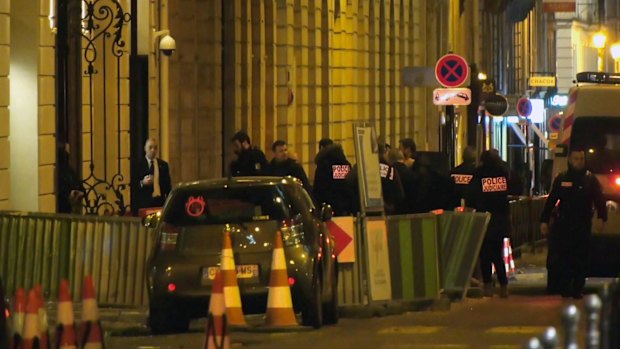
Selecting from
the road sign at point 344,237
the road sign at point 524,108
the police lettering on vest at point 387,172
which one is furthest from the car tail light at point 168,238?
the road sign at point 524,108

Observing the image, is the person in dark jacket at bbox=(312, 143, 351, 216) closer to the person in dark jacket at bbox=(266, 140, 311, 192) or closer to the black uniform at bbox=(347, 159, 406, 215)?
the person in dark jacket at bbox=(266, 140, 311, 192)

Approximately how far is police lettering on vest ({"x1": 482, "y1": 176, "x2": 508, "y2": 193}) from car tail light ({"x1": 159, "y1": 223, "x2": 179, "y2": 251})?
5889mm

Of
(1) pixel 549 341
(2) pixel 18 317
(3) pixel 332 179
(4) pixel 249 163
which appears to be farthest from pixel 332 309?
(1) pixel 549 341

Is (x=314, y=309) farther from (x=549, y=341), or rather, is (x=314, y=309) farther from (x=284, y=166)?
(x=549, y=341)

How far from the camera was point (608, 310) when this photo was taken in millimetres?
8117

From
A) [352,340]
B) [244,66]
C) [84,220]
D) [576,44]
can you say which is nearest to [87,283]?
[352,340]

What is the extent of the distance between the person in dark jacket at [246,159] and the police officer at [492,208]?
4736mm

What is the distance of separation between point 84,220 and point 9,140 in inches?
130

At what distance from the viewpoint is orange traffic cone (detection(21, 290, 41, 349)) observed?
10.9m

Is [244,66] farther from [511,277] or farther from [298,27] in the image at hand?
[511,277]

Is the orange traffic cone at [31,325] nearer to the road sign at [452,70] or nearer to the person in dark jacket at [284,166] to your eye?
the person in dark jacket at [284,166]

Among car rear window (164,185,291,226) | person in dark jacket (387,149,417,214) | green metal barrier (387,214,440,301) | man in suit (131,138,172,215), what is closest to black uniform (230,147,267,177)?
person in dark jacket (387,149,417,214)

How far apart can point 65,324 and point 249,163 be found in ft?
44.6

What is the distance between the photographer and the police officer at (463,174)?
74.0 ft
